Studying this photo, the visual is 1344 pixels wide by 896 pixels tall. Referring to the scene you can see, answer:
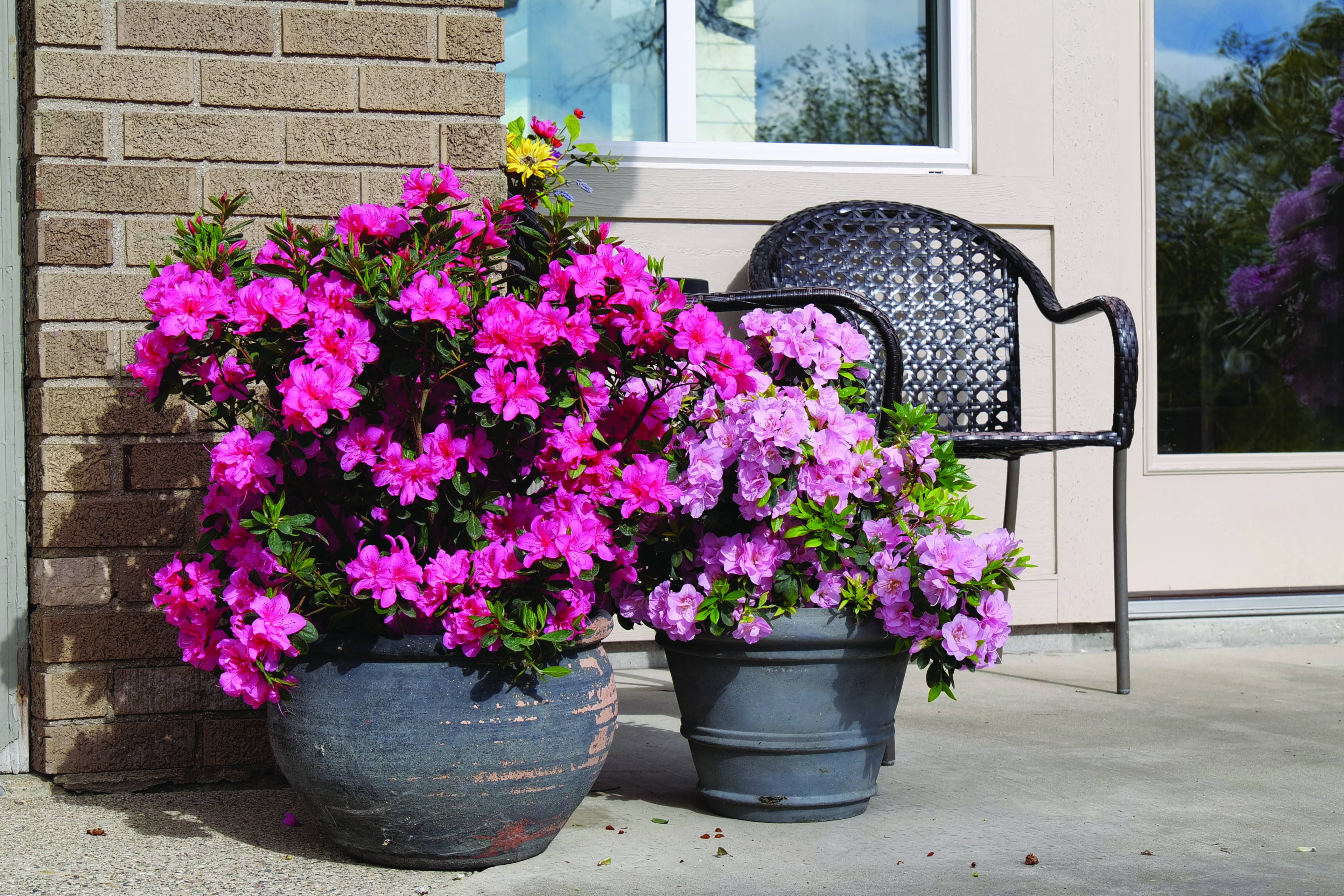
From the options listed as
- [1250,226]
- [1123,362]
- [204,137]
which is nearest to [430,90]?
[204,137]

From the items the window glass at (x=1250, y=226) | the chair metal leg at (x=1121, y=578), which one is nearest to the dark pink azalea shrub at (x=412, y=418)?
the chair metal leg at (x=1121, y=578)

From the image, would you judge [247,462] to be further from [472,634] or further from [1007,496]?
[1007,496]

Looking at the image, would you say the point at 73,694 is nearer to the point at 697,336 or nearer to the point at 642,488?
the point at 642,488

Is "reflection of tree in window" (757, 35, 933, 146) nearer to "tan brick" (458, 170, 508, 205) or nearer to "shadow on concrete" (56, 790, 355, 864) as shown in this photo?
"tan brick" (458, 170, 508, 205)

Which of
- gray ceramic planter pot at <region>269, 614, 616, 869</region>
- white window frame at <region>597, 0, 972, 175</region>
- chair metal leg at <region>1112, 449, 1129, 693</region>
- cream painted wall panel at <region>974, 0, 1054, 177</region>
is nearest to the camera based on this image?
gray ceramic planter pot at <region>269, 614, 616, 869</region>

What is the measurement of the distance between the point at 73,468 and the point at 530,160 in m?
0.91

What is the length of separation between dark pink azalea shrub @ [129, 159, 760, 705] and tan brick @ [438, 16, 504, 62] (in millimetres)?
520

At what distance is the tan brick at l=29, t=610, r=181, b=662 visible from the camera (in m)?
2.03

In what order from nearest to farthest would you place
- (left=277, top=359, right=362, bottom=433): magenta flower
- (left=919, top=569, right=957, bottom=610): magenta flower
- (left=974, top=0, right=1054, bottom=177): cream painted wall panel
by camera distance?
(left=277, top=359, right=362, bottom=433): magenta flower < (left=919, top=569, right=957, bottom=610): magenta flower < (left=974, top=0, right=1054, bottom=177): cream painted wall panel

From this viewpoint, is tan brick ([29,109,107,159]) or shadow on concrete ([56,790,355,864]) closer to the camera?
shadow on concrete ([56,790,355,864])

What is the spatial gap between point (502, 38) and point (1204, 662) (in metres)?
2.45

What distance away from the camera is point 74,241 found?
80.0 inches

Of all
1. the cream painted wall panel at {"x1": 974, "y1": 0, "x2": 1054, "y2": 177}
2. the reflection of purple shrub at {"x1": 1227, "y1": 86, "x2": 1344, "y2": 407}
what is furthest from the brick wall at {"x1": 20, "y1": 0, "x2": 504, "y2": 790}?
the reflection of purple shrub at {"x1": 1227, "y1": 86, "x2": 1344, "y2": 407}

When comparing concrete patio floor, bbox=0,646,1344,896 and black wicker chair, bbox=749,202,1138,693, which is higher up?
black wicker chair, bbox=749,202,1138,693
